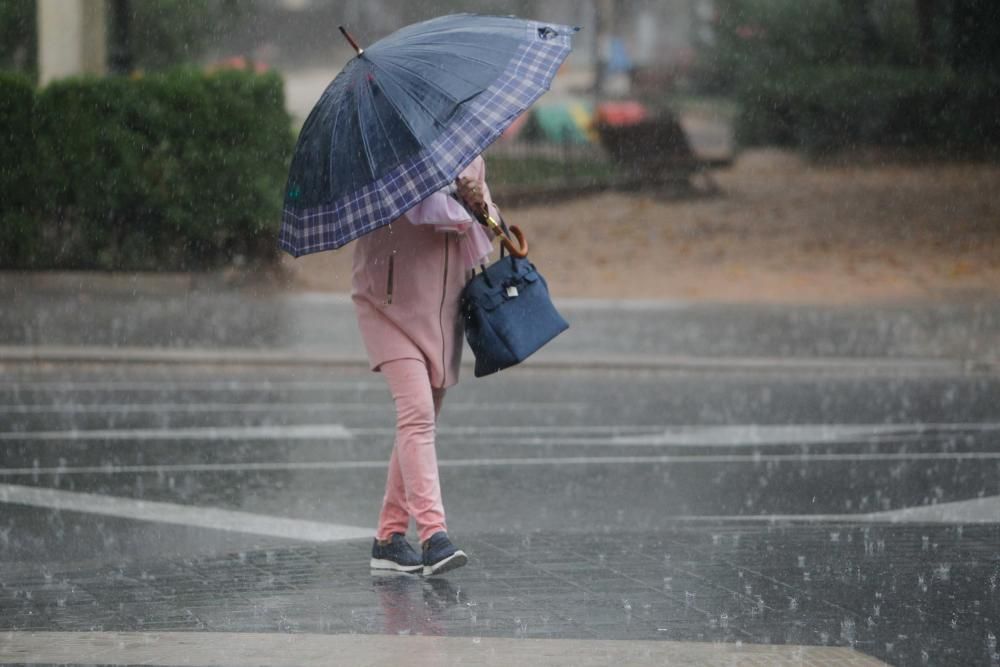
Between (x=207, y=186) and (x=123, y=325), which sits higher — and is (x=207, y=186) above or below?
above

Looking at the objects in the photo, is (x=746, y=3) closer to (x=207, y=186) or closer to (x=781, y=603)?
(x=207, y=186)

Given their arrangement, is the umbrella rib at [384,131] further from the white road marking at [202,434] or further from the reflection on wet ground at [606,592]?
the white road marking at [202,434]

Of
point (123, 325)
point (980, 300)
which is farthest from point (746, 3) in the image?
point (123, 325)

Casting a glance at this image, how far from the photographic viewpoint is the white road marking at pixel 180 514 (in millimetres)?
7598

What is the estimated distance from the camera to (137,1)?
122ft

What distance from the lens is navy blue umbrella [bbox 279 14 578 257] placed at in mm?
5863

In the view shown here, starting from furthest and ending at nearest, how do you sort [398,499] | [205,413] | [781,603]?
[205,413] → [398,499] → [781,603]

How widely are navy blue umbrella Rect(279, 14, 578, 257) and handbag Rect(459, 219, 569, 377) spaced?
1.70 feet

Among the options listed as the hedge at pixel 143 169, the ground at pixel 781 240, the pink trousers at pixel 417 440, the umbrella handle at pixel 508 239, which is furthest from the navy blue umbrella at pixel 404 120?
the ground at pixel 781 240

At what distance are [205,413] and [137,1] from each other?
27.5 m

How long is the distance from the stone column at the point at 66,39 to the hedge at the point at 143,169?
3012 millimetres

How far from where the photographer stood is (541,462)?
9.59m

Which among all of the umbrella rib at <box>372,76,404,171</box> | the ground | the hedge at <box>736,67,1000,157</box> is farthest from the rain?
the hedge at <box>736,67,1000,157</box>

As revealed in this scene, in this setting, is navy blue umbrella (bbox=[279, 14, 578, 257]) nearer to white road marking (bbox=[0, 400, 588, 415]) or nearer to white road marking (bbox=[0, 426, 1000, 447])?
white road marking (bbox=[0, 426, 1000, 447])
